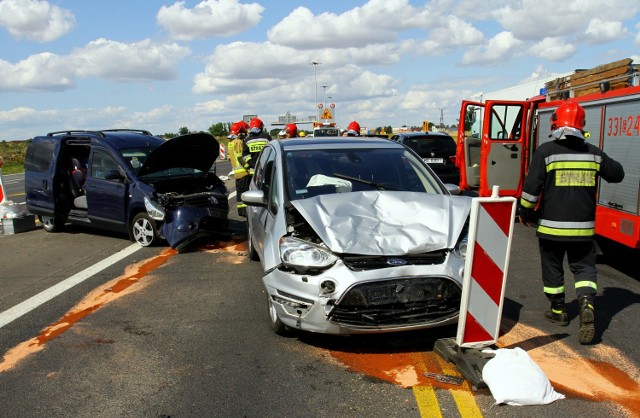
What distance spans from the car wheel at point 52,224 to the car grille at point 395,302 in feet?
27.9

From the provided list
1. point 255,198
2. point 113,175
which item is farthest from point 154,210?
point 255,198

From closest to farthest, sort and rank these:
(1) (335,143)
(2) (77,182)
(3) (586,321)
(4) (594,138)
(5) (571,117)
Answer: (3) (586,321) → (5) (571,117) → (1) (335,143) → (4) (594,138) → (2) (77,182)

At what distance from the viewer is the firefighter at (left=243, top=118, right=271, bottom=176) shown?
33.5ft

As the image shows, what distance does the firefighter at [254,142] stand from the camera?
10.2m

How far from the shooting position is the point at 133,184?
8828 mm

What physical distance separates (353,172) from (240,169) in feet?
17.7

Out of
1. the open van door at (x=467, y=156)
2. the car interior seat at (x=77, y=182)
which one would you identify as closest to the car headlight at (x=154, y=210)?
the car interior seat at (x=77, y=182)

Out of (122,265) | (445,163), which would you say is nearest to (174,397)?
(122,265)

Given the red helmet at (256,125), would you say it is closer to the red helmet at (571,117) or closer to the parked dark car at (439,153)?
the parked dark car at (439,153)

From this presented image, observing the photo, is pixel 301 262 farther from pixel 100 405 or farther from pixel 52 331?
pixel 52 331

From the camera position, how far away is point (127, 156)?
924 cm

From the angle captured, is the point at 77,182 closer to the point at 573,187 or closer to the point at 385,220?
the point at 385,220

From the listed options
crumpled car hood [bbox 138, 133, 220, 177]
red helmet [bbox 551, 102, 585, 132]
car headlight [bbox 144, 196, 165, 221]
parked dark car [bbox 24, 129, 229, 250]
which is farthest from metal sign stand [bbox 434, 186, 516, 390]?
crumpled car hood [bbox 138, 133, 220, 177]

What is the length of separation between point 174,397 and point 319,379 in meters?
1.00
